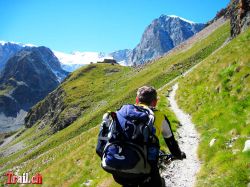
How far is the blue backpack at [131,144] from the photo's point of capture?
695 cm

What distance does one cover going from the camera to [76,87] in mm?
179125

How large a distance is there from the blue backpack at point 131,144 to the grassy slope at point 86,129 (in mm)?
6986

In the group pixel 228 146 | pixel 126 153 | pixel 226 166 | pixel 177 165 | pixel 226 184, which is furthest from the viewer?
pixel 177 165

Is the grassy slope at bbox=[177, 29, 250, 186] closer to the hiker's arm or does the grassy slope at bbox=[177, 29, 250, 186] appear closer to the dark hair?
the hiker's arm

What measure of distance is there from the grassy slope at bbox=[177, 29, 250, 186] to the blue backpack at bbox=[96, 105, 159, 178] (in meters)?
3.84

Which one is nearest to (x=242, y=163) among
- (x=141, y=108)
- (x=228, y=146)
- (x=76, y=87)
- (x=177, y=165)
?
(x=228, y=146)

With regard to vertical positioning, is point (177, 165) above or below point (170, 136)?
below

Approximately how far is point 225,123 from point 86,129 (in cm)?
6685

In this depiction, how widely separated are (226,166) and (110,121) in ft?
16.2

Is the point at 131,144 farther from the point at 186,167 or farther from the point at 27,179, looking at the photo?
the point at 27,179

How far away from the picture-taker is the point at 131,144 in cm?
698

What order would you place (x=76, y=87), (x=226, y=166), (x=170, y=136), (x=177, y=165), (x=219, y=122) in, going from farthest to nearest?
(x=76, y=87) < (x=219, y=122) < (x=177, y=165) < (x=226, y=166) < (x=170, y=136)

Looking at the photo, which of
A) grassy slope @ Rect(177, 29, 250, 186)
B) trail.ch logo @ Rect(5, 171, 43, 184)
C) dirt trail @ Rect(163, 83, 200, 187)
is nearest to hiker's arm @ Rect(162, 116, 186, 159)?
grassy slope @ Rect(177, 29, 250, 186)

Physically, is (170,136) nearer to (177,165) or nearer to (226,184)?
(226,184)
